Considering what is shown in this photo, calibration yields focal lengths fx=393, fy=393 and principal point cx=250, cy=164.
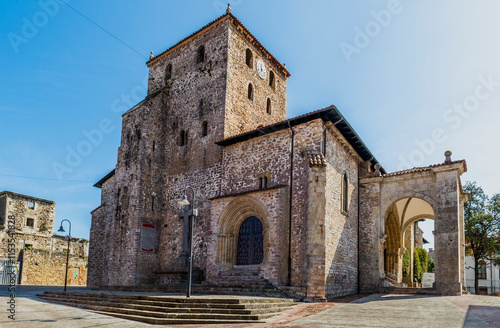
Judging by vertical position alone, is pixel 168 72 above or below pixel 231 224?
above

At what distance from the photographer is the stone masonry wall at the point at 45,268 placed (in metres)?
31.0

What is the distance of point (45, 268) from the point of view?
106 ft

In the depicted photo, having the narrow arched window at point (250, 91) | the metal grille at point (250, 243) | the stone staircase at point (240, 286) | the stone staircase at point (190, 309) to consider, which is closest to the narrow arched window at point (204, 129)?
the narrow arched window at point (250, 91)

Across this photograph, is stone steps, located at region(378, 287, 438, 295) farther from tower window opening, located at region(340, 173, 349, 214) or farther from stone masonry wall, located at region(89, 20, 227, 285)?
stone masonry wall, located at region(89, 20, 227, 285)

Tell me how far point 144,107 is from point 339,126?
11063 millimetres

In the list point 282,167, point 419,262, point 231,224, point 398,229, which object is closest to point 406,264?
point 398,229

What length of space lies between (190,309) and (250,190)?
764 centimetres

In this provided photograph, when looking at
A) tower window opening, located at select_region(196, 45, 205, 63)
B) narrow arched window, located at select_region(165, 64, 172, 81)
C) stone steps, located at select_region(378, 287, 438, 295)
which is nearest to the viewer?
stone steps, located at select_region(378, 287, 438, 295)

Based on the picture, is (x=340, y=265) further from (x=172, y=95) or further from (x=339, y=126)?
(x=172, y=95)

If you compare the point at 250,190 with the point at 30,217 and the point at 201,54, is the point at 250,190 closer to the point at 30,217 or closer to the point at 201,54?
the point at 201,54

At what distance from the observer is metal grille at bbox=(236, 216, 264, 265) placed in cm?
1784

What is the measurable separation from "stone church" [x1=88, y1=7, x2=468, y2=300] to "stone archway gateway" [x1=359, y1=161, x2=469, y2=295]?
5 centimetres

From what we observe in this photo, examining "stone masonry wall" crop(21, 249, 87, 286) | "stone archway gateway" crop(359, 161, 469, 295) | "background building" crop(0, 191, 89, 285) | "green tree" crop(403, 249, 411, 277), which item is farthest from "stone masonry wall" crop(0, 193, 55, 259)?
"green tree" crop(403, 249, 411, 277)

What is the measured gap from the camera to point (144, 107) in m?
22.5
